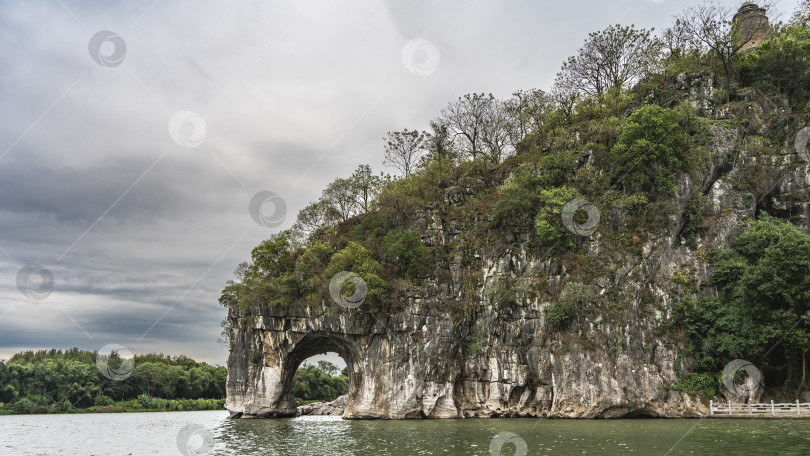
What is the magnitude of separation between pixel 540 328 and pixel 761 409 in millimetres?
12610

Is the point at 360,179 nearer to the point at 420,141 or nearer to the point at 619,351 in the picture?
the point at 420,141

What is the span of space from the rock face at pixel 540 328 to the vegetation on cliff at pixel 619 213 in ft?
0.82

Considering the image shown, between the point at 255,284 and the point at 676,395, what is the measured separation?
32272 millimetres

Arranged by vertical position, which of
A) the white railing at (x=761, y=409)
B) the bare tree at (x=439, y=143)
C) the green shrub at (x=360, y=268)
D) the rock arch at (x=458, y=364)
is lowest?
the white railing at (x=761, y=409)

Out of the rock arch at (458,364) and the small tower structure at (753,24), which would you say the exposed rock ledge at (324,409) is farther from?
the small tower structure at (753,24)

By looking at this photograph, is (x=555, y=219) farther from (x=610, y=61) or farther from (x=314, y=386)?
(x=314, y=386)

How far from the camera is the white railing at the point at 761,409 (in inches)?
1006

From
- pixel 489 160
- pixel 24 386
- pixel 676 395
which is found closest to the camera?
pixel 676 395

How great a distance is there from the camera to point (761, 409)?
26922 mm

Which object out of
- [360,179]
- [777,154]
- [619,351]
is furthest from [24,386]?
[777,154]

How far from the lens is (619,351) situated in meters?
31.0

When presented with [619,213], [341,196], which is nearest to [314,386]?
[341,196]

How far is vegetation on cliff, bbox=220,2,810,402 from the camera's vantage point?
29.1 metres

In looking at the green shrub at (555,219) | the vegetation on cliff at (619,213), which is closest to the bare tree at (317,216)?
the vegetation on cliff at (619,213)
